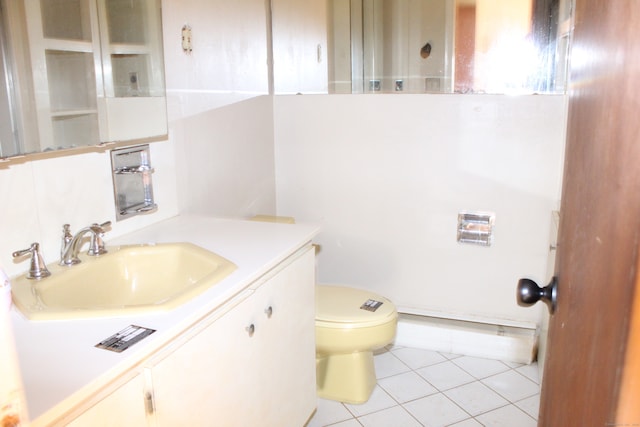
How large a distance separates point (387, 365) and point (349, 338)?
521mm

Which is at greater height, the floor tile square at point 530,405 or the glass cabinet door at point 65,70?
the glass cabinet door at point 65,70

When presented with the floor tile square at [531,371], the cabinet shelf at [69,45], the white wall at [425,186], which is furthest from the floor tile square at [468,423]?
the cabinet shelf at [69,45]

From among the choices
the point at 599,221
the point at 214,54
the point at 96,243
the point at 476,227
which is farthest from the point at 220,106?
the point at 599,221

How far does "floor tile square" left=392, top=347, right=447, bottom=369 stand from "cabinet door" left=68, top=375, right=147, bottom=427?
1656 millimetres

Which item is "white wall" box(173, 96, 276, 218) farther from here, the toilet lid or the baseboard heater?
the baseboard heater

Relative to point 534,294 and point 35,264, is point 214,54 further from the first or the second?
point 534,294

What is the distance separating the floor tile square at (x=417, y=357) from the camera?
2.54m

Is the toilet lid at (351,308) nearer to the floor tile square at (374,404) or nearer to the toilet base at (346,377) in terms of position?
the toilet base at (346,377)

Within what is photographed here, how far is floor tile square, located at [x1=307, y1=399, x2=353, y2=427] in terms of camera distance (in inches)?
82.3

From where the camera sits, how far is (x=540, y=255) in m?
2.45

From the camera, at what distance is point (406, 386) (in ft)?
7.68

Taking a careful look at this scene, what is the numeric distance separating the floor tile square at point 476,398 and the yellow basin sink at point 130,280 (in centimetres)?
127

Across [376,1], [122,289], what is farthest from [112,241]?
[376,1]

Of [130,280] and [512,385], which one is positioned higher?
[130,280]
